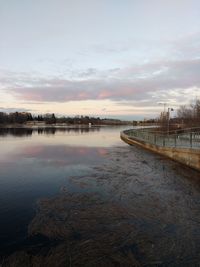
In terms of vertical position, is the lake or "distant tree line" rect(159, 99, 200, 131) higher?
"distant tree line" rect(159, 99, 200, 131)

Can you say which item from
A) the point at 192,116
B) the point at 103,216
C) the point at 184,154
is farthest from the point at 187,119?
the point at 103,216

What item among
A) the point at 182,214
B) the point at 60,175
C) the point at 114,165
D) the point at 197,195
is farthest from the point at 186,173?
the point at 60,175

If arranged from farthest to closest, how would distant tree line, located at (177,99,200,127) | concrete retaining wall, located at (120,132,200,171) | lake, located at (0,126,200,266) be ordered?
distant tree line, located at (177,99,200,127), concrete retaining wall, located at (120,132,200,171), lake, located at (0,126,200,266)

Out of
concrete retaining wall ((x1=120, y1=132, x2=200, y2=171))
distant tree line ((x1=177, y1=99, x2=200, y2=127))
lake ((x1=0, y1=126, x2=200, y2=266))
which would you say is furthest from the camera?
distant tree line ((x1=177, y1=99, x2=200, y2=127))

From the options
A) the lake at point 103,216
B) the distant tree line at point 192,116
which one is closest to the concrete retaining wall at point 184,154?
the lake at point 103,216

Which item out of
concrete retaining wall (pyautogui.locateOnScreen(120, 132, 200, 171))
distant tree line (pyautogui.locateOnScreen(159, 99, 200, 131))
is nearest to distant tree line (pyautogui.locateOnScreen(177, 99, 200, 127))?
distant tree line (pyautogui.locateOnScreen(159, 99, 200, 131))

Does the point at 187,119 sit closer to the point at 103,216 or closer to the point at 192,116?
the point at 192,116

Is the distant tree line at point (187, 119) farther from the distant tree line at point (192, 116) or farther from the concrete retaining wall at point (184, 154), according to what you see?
the concrete retaining wall at point (184, 154)

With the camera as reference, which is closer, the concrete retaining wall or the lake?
the lake

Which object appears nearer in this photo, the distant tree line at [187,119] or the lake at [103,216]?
the lake at [103,216]

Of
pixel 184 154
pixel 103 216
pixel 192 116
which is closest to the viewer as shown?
pixel 103 216

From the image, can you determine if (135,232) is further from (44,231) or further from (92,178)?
(92,178)

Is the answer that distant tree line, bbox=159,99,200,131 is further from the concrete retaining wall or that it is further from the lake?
the lake

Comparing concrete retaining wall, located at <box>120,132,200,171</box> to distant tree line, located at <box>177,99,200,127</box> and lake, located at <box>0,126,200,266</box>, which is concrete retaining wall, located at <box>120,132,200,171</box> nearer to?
lake, located at <box>0,126,200,266</box>
